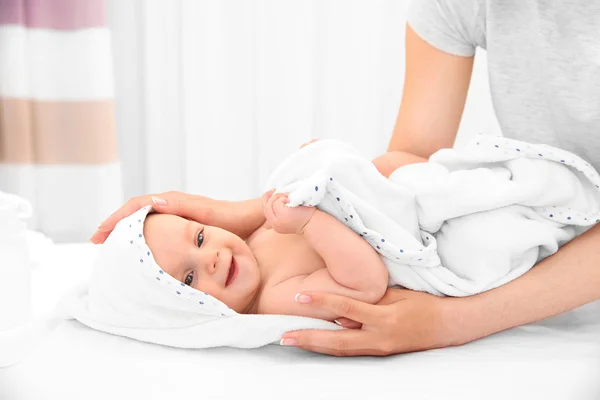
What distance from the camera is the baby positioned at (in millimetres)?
1010

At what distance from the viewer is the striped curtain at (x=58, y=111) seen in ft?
7.09

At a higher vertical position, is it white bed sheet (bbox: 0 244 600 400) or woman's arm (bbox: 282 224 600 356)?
woman's arm (bbox: 282 224 600 356)

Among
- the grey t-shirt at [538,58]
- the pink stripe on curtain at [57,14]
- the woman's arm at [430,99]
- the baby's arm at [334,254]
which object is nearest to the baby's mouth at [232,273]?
the baby's arm at [334,254]

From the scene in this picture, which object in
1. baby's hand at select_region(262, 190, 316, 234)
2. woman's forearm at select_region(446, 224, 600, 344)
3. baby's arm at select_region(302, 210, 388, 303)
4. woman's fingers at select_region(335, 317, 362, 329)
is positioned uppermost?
baby's hand at select_region(262, 190, 316, 234)

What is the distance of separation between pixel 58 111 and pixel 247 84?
67 cm

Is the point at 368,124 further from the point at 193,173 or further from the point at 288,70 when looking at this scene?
the point at 193,173

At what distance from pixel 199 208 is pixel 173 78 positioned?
4.30ft

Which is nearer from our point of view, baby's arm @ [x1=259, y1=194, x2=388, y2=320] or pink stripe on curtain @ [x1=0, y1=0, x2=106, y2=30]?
baby's arm @ [x1=259, y1=194, x2=388, y2=320]

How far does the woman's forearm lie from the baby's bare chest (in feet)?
0.79

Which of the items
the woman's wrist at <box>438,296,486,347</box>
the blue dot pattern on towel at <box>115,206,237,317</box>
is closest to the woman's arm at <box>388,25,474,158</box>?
the woman's wrist at <box>438,296,486,347</box>

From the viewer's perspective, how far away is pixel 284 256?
113 cm

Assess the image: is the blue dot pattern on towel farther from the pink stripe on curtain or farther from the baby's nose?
the pink stripe on curtain

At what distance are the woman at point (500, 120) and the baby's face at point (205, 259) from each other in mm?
82

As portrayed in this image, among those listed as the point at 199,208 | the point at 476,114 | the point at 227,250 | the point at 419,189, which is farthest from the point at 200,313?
the point at 476,114
